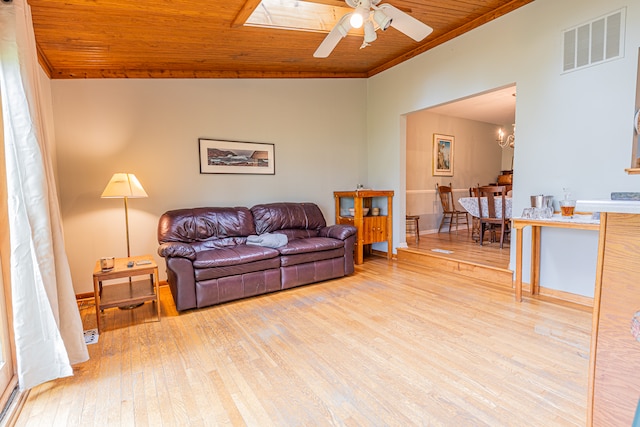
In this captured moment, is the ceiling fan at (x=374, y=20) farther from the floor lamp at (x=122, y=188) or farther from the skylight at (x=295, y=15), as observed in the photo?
the floor lamp at (x=122, y=188)

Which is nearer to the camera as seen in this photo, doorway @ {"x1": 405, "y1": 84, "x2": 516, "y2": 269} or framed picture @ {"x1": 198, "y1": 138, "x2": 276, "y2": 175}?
framed picture @ {"x1": 198, "y1": 138, "x2": 276, "y2": 175}

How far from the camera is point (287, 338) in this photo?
2.41m

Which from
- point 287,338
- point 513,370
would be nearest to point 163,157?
point 287,338

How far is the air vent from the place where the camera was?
102 inches

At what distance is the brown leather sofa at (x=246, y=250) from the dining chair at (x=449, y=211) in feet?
10.1

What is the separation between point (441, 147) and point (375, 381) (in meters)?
5.65

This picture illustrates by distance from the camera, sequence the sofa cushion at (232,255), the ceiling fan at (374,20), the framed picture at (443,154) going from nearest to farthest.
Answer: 1. the ceiling fan at (374,20)
2. the sofa cushion at (232,255)
3. the framed picture at (443,154)

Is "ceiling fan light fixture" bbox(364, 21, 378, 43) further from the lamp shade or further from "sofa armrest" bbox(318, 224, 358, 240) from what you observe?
the lamp shade

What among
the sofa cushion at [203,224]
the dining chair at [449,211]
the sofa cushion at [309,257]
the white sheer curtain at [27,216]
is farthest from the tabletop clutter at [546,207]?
the white sheer curtain at [27,216]

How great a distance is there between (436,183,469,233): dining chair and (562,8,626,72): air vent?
3547 millimetres

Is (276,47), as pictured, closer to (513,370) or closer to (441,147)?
(513,370)

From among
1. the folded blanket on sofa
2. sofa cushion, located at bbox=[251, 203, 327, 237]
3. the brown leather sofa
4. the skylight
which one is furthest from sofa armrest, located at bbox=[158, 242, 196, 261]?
the skylight

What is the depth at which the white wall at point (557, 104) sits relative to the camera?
8.64 feet

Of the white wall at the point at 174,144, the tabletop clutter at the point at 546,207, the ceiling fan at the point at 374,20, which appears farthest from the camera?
the white wall at the point at 174,144
